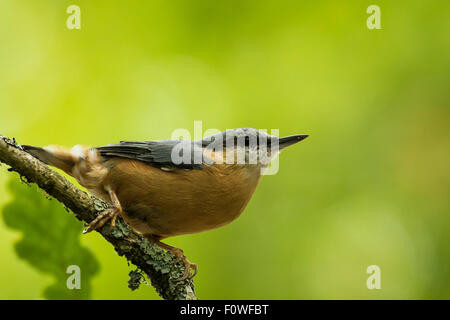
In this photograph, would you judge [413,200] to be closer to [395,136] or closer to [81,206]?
[395,136]

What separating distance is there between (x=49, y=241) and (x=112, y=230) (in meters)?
1.34

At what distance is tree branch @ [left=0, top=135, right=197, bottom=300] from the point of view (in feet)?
9.34

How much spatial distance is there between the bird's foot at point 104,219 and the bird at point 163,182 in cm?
11

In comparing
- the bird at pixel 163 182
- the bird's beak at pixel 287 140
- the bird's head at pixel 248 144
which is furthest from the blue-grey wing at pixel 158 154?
the bird's beak at pixel 287 140

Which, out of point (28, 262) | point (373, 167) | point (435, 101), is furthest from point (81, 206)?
point (435, 101)

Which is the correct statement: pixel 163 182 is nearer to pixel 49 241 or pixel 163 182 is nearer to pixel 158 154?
pixel 158 154

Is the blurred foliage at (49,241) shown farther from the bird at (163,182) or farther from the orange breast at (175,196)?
the orange breast at (175,196)

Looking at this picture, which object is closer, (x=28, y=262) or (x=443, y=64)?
(x=28, y=262)

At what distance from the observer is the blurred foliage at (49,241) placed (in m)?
1.93

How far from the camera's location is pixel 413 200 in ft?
20.5

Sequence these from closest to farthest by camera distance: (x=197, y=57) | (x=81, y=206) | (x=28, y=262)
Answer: (x=28, y=262) → (x=81, y=206) → (x=197, y=57)

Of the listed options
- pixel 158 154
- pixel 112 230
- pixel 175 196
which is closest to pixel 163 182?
pixel 175 196

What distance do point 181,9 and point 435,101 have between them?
3.49 meters

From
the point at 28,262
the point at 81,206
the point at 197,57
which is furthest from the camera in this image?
the point at 197,57
